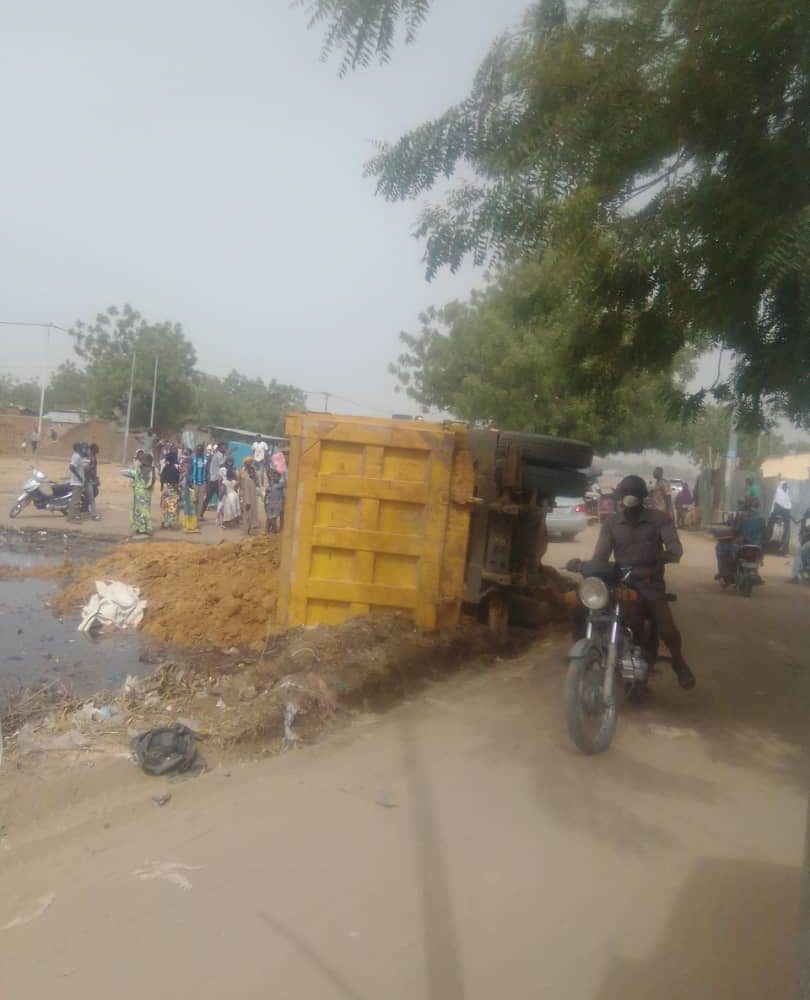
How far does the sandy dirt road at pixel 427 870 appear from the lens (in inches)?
118

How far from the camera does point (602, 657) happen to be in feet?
17.3

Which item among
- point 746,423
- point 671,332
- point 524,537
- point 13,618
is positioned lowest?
point 13,618

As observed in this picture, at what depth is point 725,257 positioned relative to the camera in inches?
233

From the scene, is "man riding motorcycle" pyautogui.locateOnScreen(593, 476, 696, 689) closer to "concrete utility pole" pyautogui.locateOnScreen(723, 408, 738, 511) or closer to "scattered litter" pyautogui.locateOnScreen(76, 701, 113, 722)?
"scattered litter" pyautogui.locateOnScreen(76, 701, 113, 722)

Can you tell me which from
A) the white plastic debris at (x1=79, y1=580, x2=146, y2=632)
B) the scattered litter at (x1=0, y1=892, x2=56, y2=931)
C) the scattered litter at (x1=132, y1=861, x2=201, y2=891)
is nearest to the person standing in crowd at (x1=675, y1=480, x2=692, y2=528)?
the white plastic debris at (x1=79, y1=580, x2=146, y2=632)

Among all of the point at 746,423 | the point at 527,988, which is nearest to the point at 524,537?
the point at 746,423

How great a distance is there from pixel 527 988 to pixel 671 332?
5.08m

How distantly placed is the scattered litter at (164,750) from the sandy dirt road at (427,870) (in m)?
0.11

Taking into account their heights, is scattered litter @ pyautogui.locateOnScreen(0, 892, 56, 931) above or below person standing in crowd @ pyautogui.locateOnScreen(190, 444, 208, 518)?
below

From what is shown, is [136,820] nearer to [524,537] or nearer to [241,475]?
[524,537]

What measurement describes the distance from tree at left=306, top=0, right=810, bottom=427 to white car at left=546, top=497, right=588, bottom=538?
41.2 feet

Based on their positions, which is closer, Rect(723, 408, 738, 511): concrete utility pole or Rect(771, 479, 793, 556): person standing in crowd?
Rect(771, 479, 793, 556): person standing in crowd

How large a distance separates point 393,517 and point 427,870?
3798 millimetres

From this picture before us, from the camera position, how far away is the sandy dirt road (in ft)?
9.87
